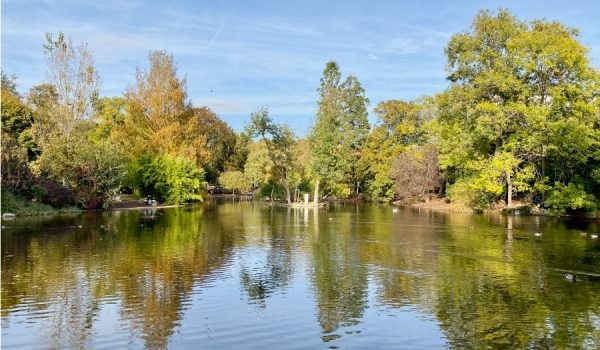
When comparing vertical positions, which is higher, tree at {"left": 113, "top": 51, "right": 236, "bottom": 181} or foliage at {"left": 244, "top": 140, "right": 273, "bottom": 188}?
tree at {"left": 113, "top": 51, "right": 236, "bottom": 181}

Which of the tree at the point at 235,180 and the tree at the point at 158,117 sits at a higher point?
the tree at the point at 158,117

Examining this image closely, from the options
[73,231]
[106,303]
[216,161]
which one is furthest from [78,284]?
[216,161]

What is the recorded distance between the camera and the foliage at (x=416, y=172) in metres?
54.9

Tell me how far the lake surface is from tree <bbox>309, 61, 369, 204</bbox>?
30.6 m

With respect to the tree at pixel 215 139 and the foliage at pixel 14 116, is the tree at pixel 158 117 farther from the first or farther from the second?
the tree at pixel 215 139

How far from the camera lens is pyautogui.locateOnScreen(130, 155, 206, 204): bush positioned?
157ft

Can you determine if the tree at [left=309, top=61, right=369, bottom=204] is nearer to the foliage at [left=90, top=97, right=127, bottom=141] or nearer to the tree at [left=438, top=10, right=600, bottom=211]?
the tree at [left=438, top=10, right=600, bottom=211]

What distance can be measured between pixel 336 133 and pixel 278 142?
6.68 metres

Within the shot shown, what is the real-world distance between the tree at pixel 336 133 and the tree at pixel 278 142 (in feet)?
9.87

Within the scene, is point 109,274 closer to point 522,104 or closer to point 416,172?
point 522,104

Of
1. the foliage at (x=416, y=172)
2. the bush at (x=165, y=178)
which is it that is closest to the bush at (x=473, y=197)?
the foliage at (x=416, y=172)

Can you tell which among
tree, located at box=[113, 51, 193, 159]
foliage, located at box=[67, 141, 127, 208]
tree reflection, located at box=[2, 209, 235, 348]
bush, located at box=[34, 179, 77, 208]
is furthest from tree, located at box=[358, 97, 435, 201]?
tree reflection, located at box=[2, 209, 235, 348]

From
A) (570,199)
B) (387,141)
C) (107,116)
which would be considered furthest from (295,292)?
(107,116)

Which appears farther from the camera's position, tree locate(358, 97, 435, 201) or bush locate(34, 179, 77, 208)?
tree locate(358, 97, 435, 201)
